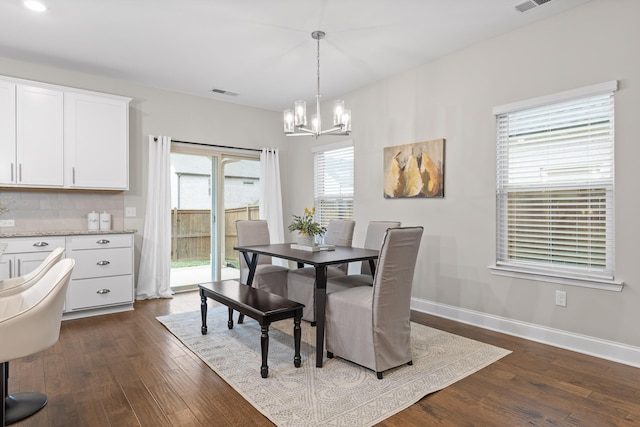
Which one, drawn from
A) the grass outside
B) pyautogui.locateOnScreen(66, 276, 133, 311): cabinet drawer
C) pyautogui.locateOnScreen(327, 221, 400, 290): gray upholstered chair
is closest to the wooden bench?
pyautogui.locateOnScreen(327, 221, 400, 290): gray upholstered chair

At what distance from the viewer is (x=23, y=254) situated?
3613 mm

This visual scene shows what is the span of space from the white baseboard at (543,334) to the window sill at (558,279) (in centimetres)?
41

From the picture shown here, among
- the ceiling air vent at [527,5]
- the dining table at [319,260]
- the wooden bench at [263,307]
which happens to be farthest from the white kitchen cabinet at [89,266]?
the ceiling air vent at [527,5]

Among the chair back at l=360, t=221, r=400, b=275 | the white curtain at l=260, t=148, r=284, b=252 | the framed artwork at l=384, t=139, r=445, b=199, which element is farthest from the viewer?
the white curtain at l=260, t=148, r=284, b=252

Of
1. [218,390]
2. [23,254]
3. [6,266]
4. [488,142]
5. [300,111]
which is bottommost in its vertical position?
[218,390]

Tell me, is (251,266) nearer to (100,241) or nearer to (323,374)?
(323,374)

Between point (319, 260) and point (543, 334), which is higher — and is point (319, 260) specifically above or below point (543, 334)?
above

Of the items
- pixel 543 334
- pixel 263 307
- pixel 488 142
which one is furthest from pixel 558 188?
pixel 263 307

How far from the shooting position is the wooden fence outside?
207 inches

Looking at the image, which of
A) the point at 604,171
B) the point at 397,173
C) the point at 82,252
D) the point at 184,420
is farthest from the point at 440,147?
the point at 82,252

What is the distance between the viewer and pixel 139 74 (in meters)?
4.46

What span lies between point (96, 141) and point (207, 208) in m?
1.76

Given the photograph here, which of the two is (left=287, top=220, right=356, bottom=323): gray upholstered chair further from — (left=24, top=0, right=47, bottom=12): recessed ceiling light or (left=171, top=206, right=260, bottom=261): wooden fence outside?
(left=24, top=0, right=47, bottom=12): recessed ceiling light

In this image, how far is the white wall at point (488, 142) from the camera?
2777 mm
